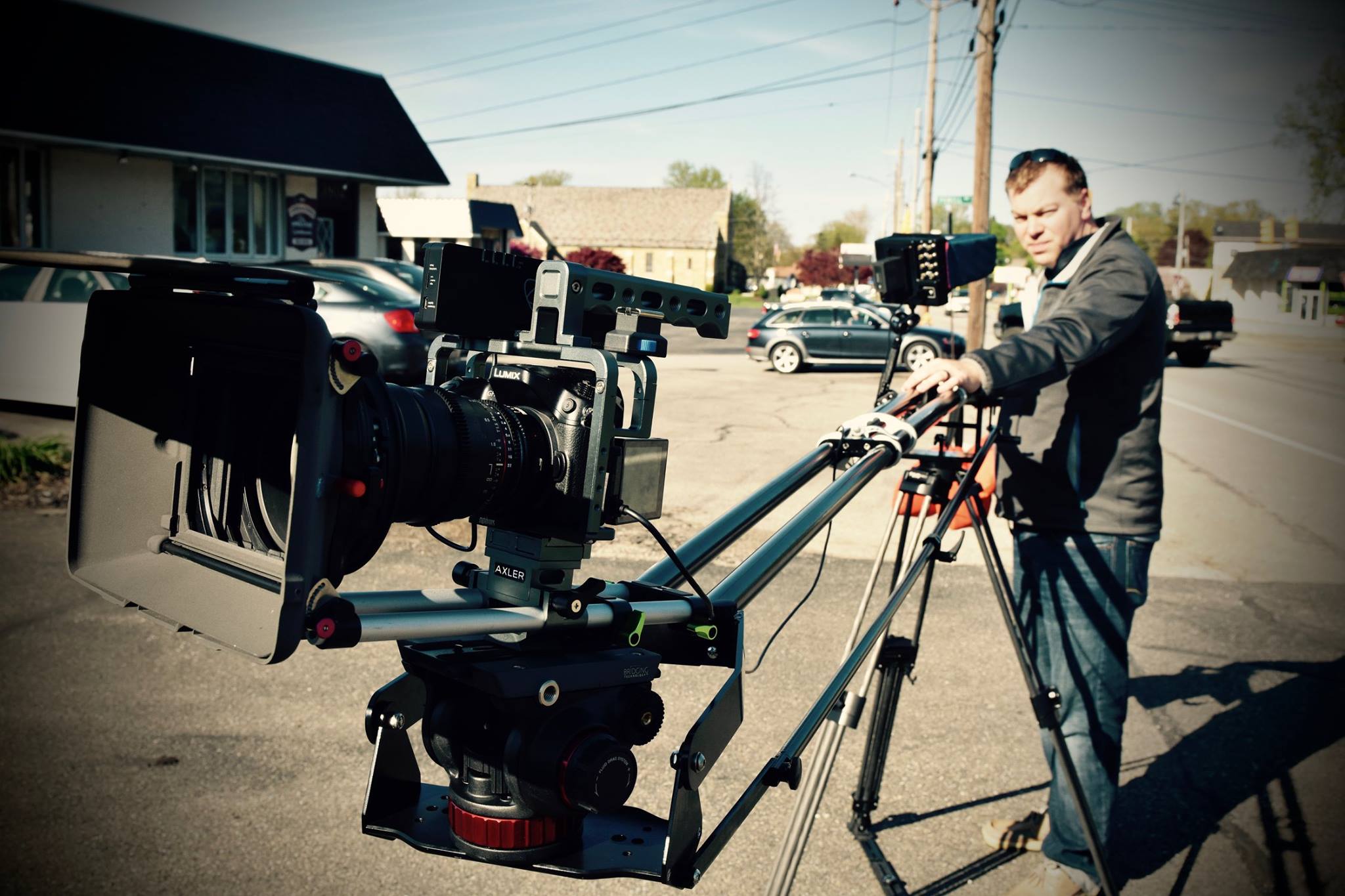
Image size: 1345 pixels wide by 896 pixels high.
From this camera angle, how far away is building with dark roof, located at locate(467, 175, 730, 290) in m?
81.3

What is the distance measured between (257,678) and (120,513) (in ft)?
10.4

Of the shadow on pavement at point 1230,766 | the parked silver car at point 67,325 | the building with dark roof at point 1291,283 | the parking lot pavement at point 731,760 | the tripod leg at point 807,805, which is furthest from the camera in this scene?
the building with dark roof at point 1291,283

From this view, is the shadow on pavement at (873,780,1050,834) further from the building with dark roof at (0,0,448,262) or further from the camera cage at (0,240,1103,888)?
the building with dark roof at (0,0,448,262)

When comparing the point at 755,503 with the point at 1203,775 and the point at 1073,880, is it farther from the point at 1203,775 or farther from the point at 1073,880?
the point at 1203,775

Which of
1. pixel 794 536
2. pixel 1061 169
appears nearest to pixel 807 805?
pixel 794 536

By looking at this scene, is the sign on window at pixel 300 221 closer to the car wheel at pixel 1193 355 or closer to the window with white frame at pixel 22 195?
the window with white frame at pixel 22 195

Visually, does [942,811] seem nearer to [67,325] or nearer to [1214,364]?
[67,325]

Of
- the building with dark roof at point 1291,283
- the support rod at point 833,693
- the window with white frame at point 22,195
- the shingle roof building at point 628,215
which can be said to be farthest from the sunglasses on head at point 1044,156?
the shingle roof building at point 628,215

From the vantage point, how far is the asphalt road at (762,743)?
10.5ft

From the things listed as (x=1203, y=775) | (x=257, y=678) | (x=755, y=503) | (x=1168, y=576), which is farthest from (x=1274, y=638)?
(x=257, y=678)

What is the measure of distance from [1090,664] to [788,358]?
19556mm

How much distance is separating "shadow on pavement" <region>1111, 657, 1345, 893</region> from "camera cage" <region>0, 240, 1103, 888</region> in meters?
2.27

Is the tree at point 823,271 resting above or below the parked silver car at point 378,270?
above

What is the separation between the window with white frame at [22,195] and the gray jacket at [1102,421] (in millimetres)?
18878
